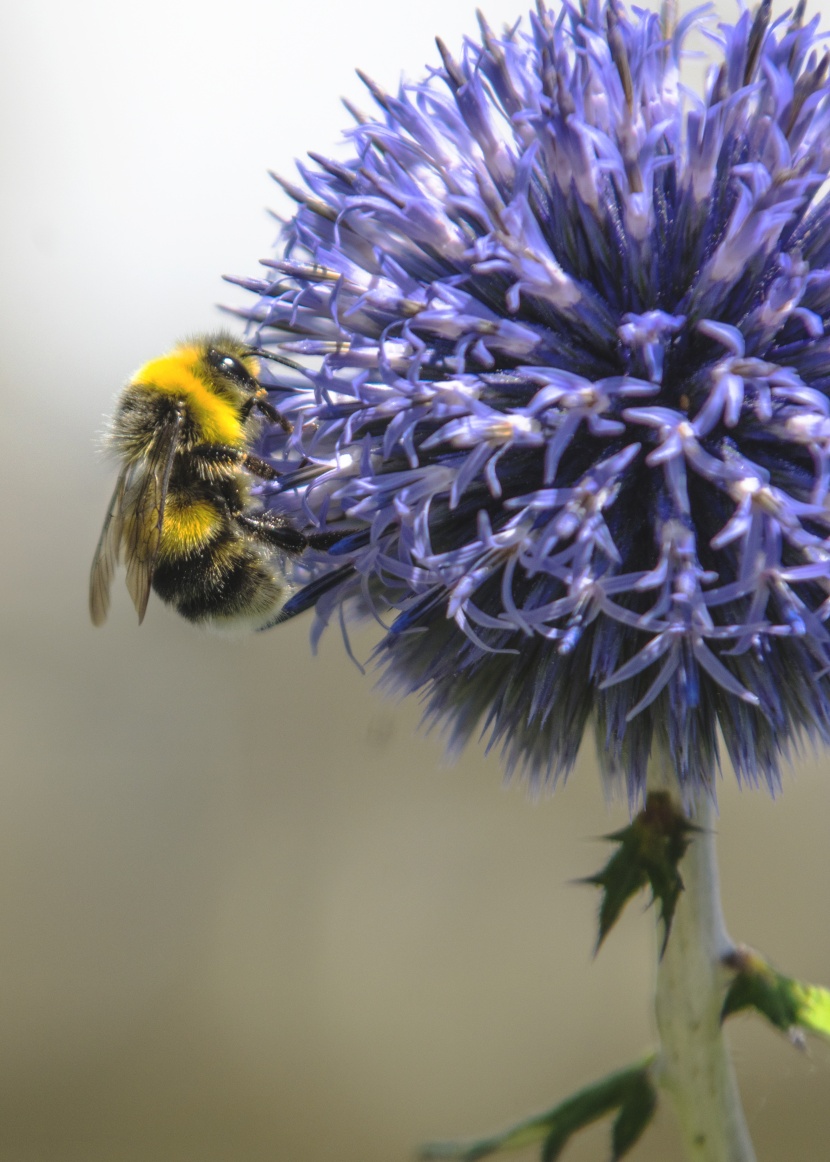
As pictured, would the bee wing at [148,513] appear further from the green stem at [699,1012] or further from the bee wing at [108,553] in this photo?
the green stem at [699,1012]

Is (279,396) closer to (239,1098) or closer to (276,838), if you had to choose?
(276,838)

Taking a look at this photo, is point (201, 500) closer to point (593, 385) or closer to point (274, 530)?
point (274, 530)

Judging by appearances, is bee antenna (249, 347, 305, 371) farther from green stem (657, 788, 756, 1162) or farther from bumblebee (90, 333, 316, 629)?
green stem (657, 788, 756, 1162)

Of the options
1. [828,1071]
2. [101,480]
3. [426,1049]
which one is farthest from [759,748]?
[101,480]

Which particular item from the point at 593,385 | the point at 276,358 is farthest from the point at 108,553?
the point at 593,385

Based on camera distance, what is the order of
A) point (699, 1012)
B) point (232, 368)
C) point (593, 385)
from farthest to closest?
point (232, 368) < point (699, 1012) < point (593, 385)

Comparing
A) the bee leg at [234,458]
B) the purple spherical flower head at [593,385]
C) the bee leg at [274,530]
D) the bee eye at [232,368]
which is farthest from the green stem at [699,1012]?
the bee eye at [232,368]
